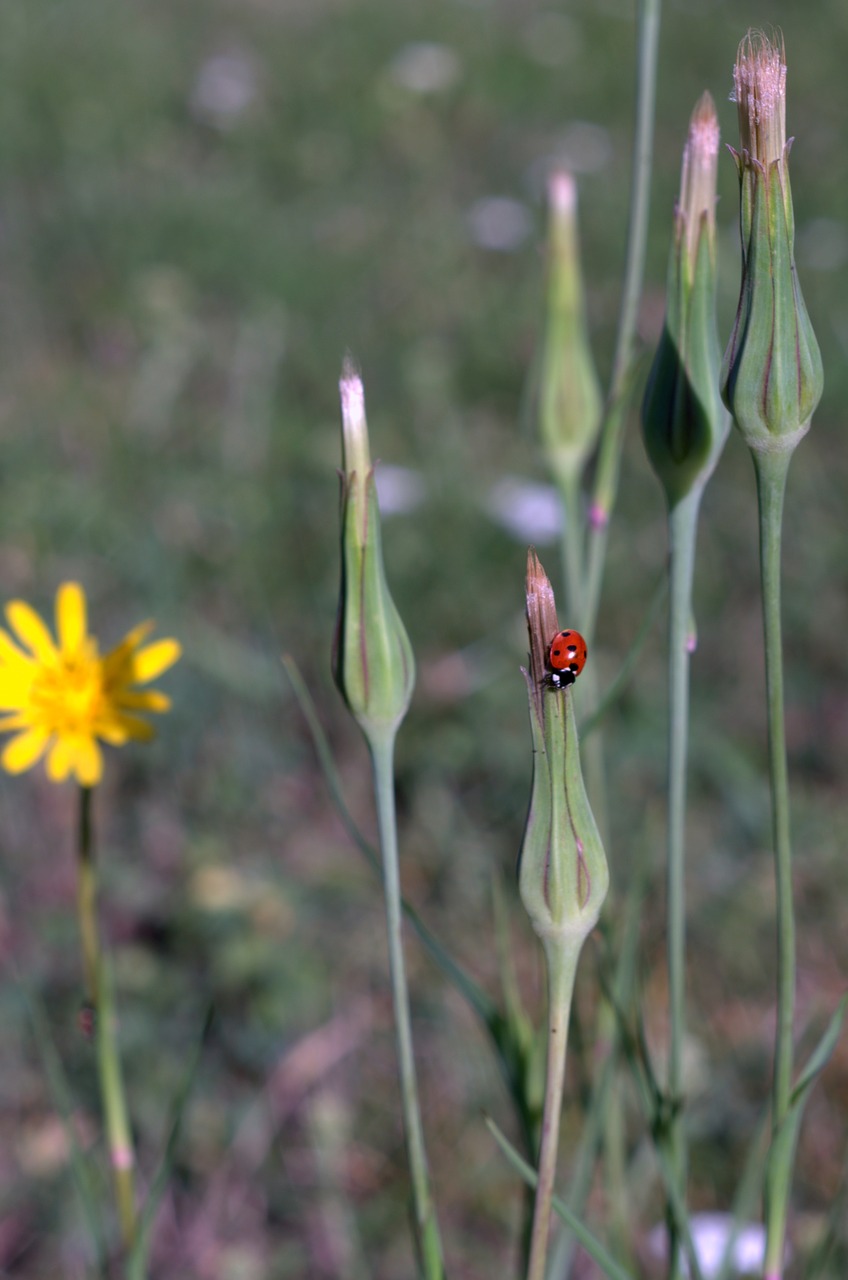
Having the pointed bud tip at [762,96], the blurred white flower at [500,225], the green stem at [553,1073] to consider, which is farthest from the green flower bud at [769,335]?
the blurred white flower at [500,225]

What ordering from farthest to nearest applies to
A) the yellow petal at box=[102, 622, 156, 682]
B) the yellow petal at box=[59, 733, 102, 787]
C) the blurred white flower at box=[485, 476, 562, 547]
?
the blurred white flower at box=[485, 476, 562, 547], the yellow petal at box=[102, 622, 156, 682], the yellow petal at box=[59, 733, 102, 787]

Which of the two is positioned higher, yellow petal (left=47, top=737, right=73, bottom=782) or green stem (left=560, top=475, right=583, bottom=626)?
green stem (left=560, top=475, right=583, bottom=626)

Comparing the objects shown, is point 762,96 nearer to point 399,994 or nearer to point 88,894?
point 399,994

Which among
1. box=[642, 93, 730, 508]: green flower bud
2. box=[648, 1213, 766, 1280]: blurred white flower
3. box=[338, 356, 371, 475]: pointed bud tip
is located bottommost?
box=[648, 1213, 766, 1280]: blurred white flower

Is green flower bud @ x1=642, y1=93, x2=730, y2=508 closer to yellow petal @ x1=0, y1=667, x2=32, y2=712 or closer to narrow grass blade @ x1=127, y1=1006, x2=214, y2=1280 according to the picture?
narrow grass blade @ x1=127, y1=1006, x2=214, y2=1280

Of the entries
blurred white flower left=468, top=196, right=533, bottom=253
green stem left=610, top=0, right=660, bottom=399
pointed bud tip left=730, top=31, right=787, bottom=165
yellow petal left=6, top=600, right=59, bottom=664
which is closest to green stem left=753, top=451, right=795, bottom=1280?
pointed bud tip left=730, top=31, right=787, bottom=165

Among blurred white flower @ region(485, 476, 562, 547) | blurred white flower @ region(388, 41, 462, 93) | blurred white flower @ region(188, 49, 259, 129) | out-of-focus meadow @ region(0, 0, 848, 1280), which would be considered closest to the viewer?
out-of-focus meadow @ region(0, 0, 848, 1280)

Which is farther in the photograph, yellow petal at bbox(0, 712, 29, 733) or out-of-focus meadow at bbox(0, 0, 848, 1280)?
out-of-focus meadow at bbox(0, 0, 848, 1280)
